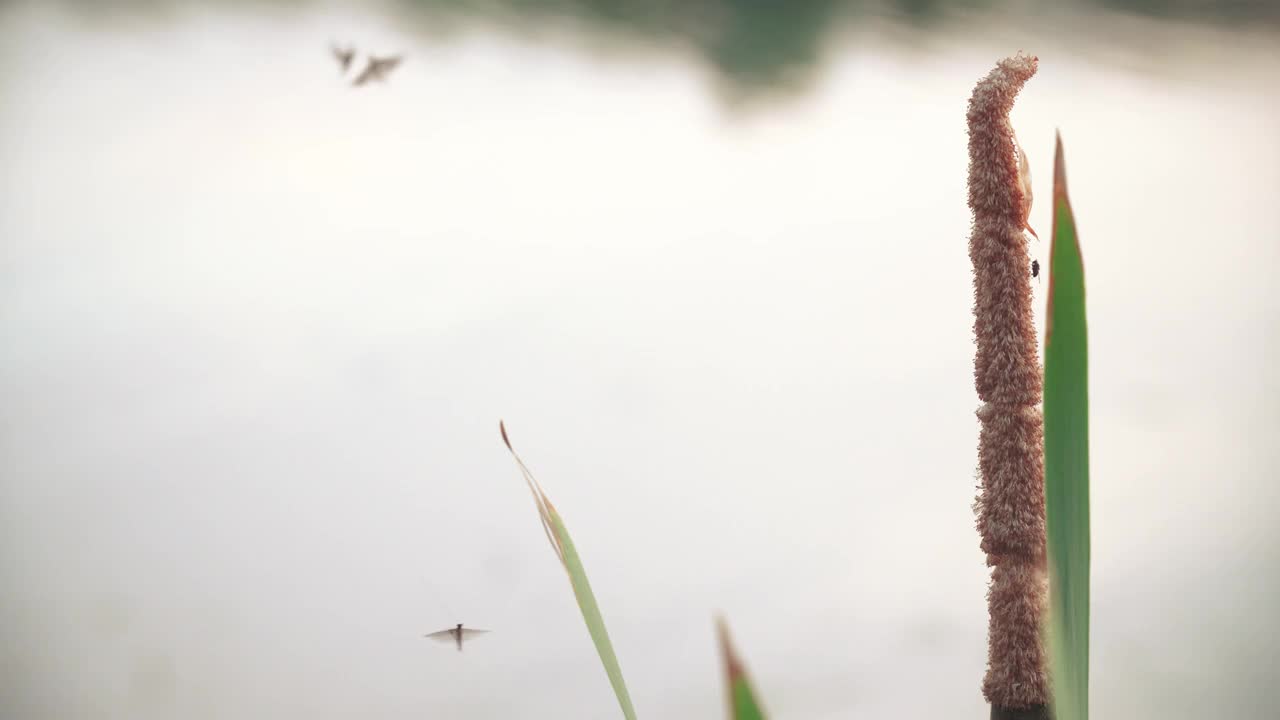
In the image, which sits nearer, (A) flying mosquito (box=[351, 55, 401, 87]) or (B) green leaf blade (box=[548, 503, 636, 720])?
(B) green leaf blade (box=[548, 503, 636, 720])

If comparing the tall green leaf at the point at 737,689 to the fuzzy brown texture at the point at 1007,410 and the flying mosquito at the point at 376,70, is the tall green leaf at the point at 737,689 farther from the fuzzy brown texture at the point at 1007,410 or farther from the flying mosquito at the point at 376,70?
the flying mosquito at the point at 376,70

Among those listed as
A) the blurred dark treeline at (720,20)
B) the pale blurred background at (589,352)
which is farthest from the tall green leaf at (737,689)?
the blurred dark treeline at (720,20)

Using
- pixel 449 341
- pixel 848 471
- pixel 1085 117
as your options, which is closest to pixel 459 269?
pixel 449 341

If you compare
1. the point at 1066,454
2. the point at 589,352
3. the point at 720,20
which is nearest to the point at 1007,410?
the point at 1066,454

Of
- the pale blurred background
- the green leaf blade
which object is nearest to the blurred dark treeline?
the pale blurred background

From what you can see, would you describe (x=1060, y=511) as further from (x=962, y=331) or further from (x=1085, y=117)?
(x=1085, y=117)

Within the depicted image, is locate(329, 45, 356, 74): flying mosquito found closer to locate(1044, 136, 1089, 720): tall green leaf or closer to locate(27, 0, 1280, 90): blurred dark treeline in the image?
locate(27, 0, 1280, 90): blurred dark treeline
